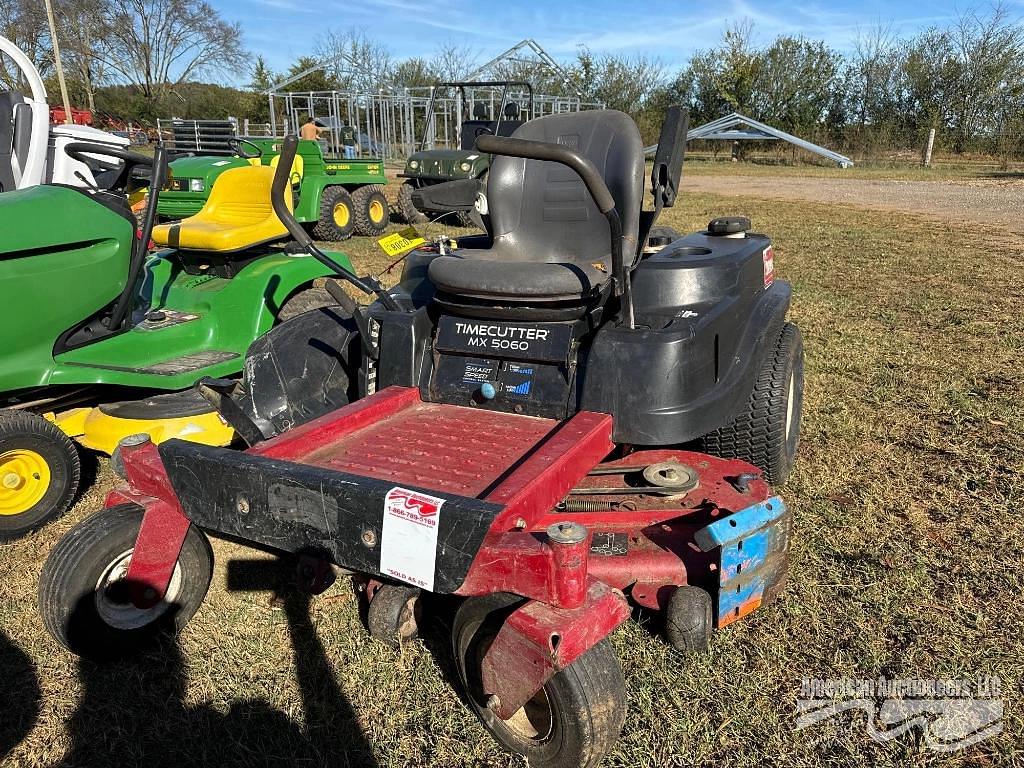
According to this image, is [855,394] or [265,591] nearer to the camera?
[265,591]

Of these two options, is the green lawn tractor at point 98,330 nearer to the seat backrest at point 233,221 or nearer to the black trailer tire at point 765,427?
the seat backrest at point 233,221

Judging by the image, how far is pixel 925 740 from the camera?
1914 millimetres

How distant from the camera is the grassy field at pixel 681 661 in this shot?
6.31 ft

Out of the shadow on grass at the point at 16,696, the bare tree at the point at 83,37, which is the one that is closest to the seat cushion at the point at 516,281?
the shadow on grass at the point at 16,696

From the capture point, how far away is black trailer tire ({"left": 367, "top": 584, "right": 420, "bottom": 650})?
7.14 feet

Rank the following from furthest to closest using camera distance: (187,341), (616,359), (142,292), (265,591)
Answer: (142,292) → (187,341) → (265,591) → (616,359)

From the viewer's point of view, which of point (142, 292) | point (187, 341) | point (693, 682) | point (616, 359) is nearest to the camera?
point (693, 682)

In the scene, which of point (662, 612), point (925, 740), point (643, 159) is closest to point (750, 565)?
point (662, 612)

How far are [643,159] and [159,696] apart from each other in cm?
237

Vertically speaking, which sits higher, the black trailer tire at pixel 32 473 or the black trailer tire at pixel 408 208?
the black trailer tire at pixel 408 208

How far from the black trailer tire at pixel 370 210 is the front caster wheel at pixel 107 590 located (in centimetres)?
784

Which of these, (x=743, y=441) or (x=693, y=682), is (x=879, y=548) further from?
(x=693, y=682)

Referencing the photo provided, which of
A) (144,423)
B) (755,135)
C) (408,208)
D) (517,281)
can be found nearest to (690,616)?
(517,281)

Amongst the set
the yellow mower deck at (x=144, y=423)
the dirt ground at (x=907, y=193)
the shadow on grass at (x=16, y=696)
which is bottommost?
the shadow on grass at (x=16, y=696)
